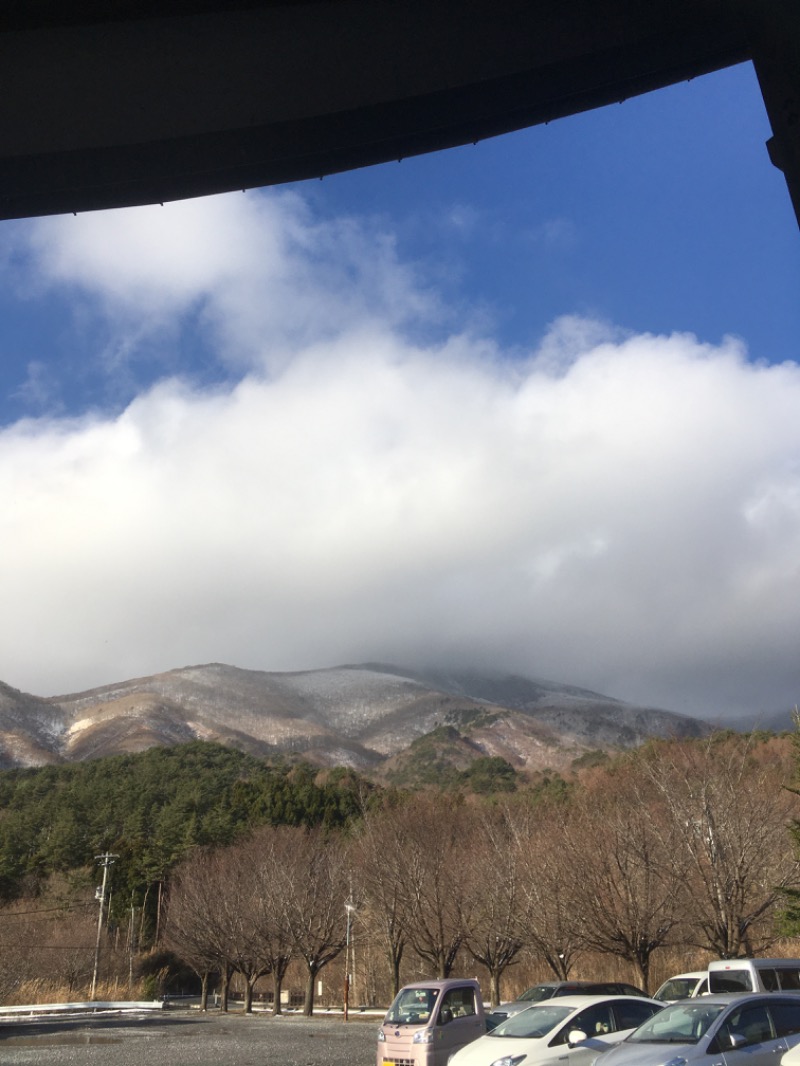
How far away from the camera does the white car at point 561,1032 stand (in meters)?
11.5

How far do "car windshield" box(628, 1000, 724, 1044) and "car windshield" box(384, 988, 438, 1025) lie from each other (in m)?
4.84

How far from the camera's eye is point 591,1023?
12.4 metres

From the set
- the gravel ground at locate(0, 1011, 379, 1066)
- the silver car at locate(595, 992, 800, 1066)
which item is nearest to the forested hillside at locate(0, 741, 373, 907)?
the gravel ground at locate(0, 1011, 379, 1066)

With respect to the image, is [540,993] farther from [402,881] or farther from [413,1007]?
[402,881]

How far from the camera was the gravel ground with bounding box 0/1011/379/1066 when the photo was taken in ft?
71.1

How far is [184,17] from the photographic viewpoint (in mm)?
6527

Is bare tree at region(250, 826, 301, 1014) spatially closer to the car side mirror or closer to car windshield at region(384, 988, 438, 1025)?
car windshield at region(384, 988, 438, 1025)

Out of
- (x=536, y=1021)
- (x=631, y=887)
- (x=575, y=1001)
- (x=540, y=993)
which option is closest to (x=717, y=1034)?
(x=536, y=1021)

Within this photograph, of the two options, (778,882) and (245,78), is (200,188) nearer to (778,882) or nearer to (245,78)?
(245,78)

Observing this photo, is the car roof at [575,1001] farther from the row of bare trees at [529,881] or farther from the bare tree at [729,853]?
the row of bare trees at [529,881]

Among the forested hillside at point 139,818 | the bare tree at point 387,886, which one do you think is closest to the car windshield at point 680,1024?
the bare tree at point 387,886

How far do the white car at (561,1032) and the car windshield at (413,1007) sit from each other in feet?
7.69

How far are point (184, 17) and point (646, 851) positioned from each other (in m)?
27.6

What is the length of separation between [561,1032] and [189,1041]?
65.3ft
